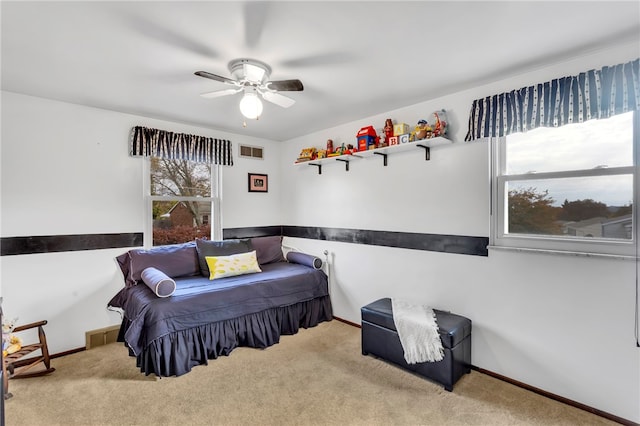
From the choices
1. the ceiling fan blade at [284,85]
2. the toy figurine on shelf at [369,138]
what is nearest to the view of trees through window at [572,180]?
the toy figurine on shelf at [369,138]

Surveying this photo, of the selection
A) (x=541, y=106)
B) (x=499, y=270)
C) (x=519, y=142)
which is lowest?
(x=499, y=270)

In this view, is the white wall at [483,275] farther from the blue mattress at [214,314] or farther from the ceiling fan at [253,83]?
the ceiling fan at [253,83]

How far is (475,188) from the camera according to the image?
8.58 feet

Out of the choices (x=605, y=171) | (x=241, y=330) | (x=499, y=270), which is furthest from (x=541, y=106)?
(x=241, y=330)

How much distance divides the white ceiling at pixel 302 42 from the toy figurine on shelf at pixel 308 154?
1131 millimetres

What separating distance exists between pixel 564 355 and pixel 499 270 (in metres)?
0.68

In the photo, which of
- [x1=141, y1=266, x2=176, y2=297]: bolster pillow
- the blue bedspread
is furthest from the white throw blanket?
[x1=141, y1=266, x2=176, y2=297]: bolster pillow

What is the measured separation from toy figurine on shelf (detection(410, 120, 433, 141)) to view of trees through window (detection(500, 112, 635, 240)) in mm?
606

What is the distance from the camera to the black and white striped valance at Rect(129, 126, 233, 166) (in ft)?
10.7

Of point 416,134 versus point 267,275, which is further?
point 267,275

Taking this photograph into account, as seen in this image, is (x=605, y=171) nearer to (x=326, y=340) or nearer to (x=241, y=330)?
(x=326, y=340)

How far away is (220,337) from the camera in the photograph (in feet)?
9.37

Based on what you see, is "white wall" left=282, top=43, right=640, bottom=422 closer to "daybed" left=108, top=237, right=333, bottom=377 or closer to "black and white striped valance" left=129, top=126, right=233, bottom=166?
"daybed" left=108, top=237, right=333, bottom=377

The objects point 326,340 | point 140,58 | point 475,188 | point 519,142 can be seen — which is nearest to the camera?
point 140,58
